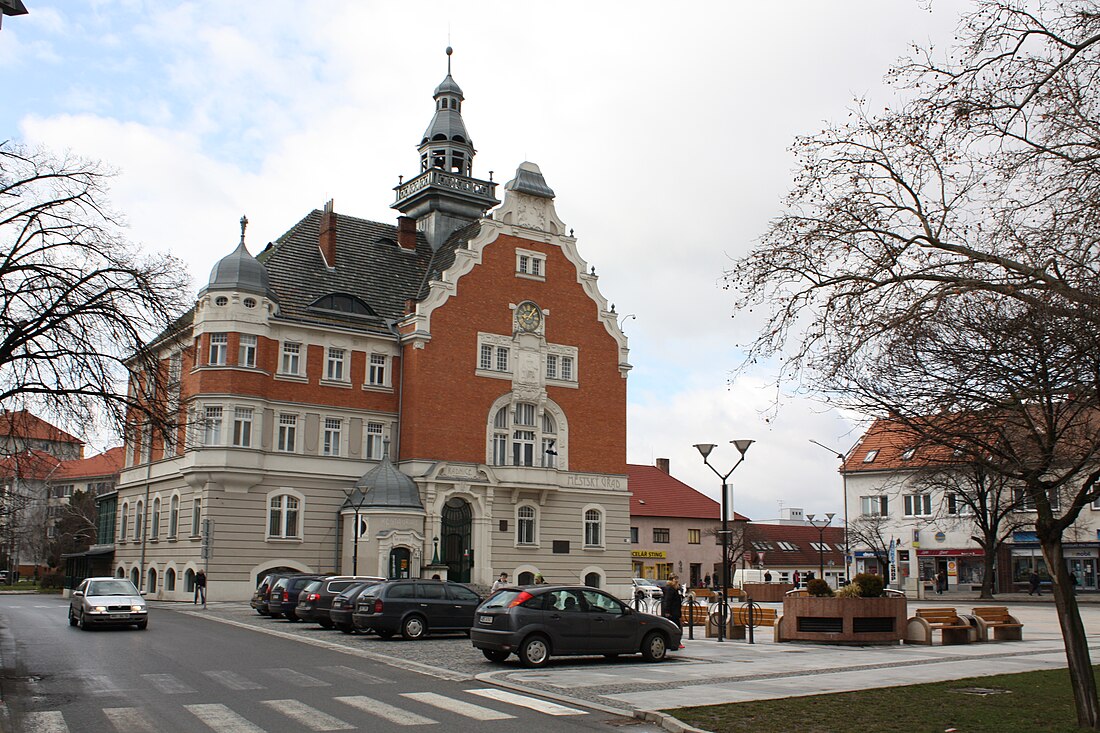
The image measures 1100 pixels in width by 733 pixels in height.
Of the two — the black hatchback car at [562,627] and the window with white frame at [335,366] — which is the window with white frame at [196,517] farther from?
the black hatchback car at [562,627]

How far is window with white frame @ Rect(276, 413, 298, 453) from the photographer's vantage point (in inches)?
1881

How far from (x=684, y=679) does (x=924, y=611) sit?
12753 mm

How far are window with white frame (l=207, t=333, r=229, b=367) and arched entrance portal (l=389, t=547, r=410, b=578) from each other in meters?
11.4

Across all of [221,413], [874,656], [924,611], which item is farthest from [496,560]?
[874,656]

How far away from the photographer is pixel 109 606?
2823cm

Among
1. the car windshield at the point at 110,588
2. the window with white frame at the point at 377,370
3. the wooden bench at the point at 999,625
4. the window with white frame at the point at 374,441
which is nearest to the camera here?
the wooden bench at the point at 999,625

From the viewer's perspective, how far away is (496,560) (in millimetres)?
50969

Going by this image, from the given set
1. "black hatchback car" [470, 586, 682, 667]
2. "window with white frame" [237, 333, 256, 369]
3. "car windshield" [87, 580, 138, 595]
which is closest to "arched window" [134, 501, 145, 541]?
"window with white frame" [237, 333, 256, 369]

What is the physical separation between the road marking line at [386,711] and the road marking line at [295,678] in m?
1.59

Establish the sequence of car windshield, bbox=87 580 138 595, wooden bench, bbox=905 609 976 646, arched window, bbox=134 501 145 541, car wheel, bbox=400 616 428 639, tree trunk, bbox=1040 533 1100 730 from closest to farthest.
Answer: tree trunk, bbox=1040 533 1100 730 → wooden bench, bbox=905 609 976 646 → car wheel, bbox=400 616 428 639 → car windshield, bbox=87 580 138 595 → arched window, bbox=134 501 145 541

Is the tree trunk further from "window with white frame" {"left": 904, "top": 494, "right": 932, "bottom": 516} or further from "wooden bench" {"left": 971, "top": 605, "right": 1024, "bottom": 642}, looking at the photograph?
"window with white frame" {"left": 904, "top": 494, "right": 932, "bottom": 516}

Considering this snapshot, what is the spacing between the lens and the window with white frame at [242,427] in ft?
152

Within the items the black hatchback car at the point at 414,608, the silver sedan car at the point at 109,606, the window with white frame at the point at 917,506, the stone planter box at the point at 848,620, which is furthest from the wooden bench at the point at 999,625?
the window with white frame at the point at 917,506

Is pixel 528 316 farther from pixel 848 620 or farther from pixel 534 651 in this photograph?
pixel 534 651
